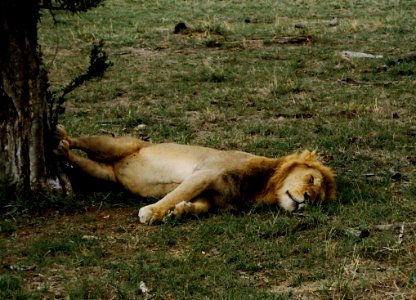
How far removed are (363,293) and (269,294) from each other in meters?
0.63

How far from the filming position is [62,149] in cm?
759

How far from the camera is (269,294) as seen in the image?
5309mm

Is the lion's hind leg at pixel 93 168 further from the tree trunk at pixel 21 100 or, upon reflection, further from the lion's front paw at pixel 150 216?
the lion's front paw at pixel 150 216

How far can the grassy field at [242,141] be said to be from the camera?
5.62 m

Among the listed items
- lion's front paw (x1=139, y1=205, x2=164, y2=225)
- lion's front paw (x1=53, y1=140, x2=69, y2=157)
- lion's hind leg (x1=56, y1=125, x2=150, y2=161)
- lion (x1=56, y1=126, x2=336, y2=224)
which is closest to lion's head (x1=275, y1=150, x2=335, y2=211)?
lion (x1=56, y1=126, x2=336, y2=224)

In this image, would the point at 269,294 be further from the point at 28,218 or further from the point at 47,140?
the point at 47,140

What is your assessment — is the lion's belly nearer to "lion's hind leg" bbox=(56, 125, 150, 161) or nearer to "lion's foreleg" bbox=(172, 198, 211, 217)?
"lion's hind leg" bbox=(56, 125, 150, 161)

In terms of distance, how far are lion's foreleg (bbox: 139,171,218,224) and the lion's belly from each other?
0.33m

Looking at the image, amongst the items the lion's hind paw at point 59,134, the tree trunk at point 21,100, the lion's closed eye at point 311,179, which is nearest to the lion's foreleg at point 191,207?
the lion's closed eye at point 311,179

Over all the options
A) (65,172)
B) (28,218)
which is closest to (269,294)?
(28,218)

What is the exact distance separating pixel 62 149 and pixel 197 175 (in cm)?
138

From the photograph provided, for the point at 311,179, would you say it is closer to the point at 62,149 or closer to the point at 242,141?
the point at 62,149

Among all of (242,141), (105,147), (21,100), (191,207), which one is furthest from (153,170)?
(242,141)

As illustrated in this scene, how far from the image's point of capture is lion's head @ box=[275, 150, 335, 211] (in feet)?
23.4
